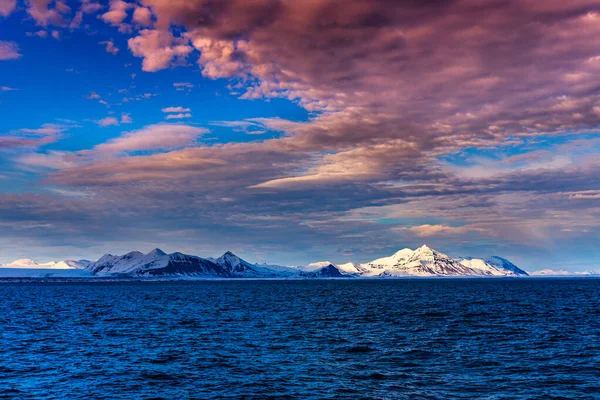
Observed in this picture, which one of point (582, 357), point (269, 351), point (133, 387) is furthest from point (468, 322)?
point (133, 387)

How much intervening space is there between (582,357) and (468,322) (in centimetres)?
3046

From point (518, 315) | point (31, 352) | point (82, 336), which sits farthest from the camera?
point (518, 315)

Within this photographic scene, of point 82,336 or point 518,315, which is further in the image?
point 518,315

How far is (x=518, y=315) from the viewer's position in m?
88.4

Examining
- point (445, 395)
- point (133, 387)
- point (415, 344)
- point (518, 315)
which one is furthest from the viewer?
point (518, 315)

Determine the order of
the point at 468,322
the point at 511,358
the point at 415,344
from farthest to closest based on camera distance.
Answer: the point at 468,322 → the point at 415,344 → the point at 511,358

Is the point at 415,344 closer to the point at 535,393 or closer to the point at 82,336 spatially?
→ the point at 535,393

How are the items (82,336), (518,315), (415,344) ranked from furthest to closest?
1. (518,315)
2. (82,336)
3. (415,344)

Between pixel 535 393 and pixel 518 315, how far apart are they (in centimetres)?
5890

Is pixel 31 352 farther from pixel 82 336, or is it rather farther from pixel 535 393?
pixel 535 393

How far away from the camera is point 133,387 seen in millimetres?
37094

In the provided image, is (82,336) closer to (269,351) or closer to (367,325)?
(269,351)

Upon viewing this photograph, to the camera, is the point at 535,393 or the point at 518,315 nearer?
the point at 535,393

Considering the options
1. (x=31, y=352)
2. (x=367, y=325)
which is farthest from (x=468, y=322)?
(x=31, y=352)
